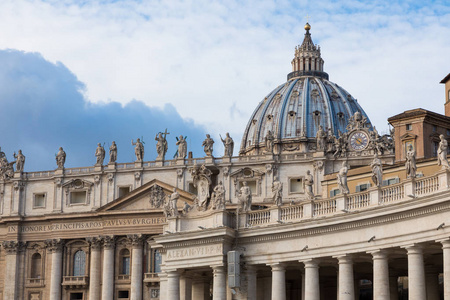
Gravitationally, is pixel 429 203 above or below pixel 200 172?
below

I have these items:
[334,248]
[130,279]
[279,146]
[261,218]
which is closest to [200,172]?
[261,218]

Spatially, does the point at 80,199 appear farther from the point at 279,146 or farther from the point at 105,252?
the point at 279,146

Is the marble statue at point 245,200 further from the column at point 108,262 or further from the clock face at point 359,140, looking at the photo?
the clock face at point 359,140

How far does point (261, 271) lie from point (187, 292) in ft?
15.6

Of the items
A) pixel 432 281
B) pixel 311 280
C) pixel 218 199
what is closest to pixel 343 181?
pixel 311 280

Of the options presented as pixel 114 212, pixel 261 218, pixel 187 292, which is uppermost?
pixel 114 212

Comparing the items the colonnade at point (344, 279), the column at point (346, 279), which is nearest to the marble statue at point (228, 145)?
the colonnade at point (344, 279)

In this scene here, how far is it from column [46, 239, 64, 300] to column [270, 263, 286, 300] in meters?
74.2

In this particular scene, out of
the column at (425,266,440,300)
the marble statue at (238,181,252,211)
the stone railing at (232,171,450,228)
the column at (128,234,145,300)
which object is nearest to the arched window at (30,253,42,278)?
the column at (128,234,145,300)

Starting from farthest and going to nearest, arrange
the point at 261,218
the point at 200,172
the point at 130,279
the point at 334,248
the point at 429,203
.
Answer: the point at 130,279 < the point at 200,172 < the point at 261,218 < the point at 334,248 < the point at 429,203

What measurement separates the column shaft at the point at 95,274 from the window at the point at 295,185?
24634 millimetres

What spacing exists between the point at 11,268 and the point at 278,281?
263 ft

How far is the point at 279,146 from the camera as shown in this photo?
7559 inches

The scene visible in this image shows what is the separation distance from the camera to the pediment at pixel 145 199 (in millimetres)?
123438
